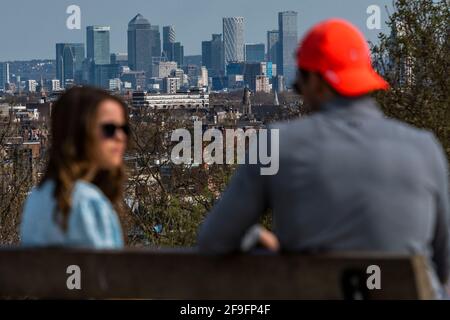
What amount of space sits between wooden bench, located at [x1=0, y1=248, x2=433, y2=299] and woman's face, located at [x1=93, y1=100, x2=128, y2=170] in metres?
0.40

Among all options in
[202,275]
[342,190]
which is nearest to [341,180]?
[342,190]

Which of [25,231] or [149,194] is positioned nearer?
[25,231]

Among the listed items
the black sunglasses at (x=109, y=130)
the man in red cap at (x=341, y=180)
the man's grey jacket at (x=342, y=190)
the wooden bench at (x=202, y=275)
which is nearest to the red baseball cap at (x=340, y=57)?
the man in red cap at (x=341, y=180)

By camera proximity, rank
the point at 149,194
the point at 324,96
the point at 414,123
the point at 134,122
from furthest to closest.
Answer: the point at 134,122
the point at 149,194
the point at 414,123
the point at 324,96

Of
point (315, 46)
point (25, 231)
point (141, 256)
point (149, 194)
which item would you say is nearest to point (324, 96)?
point (315, 46)

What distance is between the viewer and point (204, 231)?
4074mm

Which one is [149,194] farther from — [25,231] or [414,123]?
[25,231]

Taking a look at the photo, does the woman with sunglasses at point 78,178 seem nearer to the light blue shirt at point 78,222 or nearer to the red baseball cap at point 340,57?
the light blue shirt at point 78,222

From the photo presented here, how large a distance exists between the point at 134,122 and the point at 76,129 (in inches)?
1382

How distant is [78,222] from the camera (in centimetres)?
418

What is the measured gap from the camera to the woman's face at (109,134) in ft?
14.1

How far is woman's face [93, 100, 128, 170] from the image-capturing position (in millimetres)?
4297

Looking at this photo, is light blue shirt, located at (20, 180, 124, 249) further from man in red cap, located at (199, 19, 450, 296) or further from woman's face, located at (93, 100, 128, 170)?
man in red cap, located at (199, 19, 450, 296)

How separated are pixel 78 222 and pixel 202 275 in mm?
484
